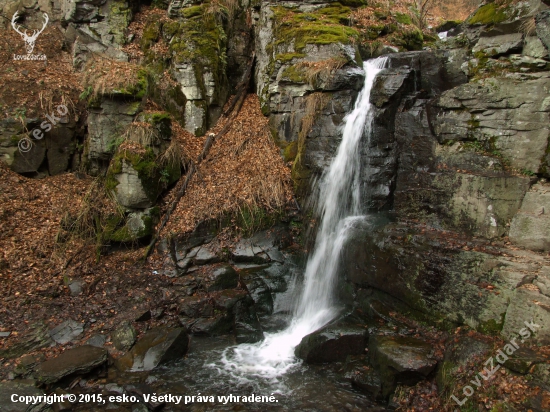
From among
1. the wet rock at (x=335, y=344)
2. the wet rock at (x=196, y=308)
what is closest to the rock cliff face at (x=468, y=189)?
the wet rock at (x=335, y=344)

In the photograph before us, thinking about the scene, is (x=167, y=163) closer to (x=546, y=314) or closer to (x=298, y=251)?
(x=298, y=251)

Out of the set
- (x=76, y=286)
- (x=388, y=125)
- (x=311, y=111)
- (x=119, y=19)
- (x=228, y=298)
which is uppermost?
(x=119, y=19)

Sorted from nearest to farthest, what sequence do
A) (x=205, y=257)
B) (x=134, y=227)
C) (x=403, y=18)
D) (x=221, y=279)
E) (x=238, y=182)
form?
1. (x=221, y=279)
2. (x=205, y=257)
3. (x=134, y=227)
4. (x=238, y=182)
5. (x=403, y=18)

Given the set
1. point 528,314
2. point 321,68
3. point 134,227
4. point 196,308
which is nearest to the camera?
point 528,314

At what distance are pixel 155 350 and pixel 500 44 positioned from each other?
26.1 feet

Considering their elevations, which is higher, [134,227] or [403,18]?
[403,18]

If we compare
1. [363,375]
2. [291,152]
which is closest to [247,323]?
[363,375]

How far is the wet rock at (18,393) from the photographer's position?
4.37 metres

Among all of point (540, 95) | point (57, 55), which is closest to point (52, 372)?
point (540, 95)

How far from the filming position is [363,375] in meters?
4.96

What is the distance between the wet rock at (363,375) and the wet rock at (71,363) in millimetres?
3690

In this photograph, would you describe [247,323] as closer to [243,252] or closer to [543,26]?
[243,252]

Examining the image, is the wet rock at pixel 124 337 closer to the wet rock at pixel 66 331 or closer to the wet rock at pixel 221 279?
the wet rock at pixel 66 331

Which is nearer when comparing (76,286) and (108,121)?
(76,286)
